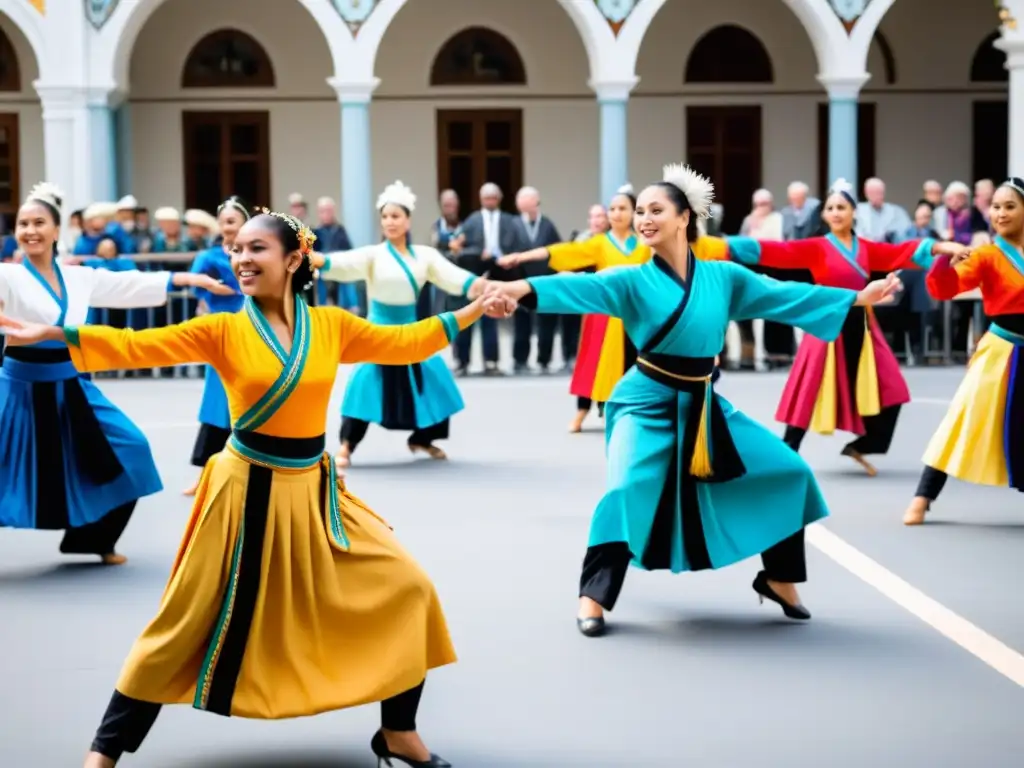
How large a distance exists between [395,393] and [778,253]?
274 centimetres

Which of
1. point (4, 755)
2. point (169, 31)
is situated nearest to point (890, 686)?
point (4, 755)

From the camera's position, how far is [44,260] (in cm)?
671

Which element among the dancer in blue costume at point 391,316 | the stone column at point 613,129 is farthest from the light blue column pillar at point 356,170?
the dancer in blue costume at point 391,316

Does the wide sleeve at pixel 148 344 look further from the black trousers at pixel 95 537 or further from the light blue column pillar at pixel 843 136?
the light blue column pillar at pixel 843 136

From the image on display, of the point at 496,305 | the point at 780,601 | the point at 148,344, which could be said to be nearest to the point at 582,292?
the point at 496,305

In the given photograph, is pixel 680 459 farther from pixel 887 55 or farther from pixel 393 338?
pixel 887 55

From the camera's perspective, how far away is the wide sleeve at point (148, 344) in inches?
173

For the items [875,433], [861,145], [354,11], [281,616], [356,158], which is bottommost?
[875,433]

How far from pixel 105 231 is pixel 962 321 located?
296 inches

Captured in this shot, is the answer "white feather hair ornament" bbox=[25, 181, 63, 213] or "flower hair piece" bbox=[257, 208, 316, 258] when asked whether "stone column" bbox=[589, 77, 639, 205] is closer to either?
"white feather hair ornament" bbox=[25, 181, 63, 213]

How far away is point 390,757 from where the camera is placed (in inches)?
170

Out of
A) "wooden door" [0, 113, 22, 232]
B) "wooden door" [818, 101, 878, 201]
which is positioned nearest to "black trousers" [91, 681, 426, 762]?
"wooden door" [0, 113, 22, 232]

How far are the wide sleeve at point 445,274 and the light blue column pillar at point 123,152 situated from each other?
12.0 metres

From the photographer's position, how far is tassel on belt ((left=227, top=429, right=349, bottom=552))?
4387 mm
